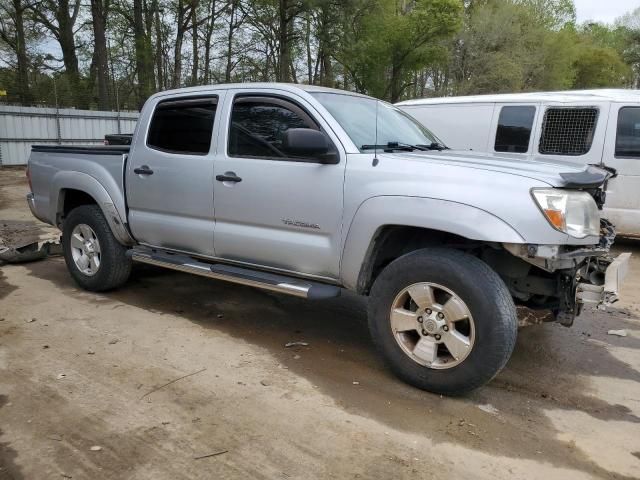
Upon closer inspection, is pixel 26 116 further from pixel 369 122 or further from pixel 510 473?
pixel 510 473

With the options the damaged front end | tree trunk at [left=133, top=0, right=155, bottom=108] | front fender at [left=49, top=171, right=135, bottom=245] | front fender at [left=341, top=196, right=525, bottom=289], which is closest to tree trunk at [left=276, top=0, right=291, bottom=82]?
tree trunk at [left=133, top=0, right=155, bottom=108]

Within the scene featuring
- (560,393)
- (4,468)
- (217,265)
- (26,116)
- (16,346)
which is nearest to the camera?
(4,468)

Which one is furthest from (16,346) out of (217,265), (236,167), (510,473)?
(510,473)

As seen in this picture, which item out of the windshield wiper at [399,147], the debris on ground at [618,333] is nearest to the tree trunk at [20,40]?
the windshield wiper at [399,147]

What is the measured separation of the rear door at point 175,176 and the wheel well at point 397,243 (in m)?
1.42

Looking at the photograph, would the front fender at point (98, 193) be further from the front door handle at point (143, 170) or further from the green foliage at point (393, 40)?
the green foliage at point (393, 40)

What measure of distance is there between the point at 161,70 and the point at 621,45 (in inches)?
2006

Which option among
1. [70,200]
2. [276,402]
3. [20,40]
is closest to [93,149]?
[70,200]

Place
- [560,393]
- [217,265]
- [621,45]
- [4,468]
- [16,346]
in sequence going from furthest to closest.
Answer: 1. [621,45]
2. [217,265]
3. [16,346]
4. [560,393]
5. [4,468]

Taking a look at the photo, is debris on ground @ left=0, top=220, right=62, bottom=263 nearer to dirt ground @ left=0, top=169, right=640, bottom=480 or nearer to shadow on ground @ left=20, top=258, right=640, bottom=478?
shadow on ground @ left=20, top=258, right=640, bottom=478

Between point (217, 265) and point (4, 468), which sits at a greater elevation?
point (217, 265)

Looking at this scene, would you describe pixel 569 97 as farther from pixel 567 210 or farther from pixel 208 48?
pixel 208 48

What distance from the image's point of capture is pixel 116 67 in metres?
29.1

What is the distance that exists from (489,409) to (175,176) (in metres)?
3.00
